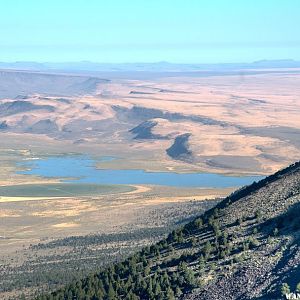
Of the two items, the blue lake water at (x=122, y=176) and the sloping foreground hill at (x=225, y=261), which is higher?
the sloping foreground hill at (x=225, y=261)

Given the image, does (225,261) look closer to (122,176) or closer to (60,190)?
(60,190)

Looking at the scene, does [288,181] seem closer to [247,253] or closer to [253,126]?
[247,253]

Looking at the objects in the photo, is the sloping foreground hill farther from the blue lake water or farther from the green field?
the blue lake water

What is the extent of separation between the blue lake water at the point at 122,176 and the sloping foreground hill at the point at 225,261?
76291 millimetres

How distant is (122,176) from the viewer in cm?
13388

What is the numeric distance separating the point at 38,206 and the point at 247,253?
67707 millimetres

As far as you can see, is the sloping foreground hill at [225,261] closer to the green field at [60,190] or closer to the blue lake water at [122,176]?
the green field at [60,190]

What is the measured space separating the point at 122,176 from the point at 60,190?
18.5m

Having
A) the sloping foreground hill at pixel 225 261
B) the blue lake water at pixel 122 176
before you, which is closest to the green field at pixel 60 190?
the blue lake water at pixel 122 176

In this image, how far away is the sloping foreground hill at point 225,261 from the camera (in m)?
35.2

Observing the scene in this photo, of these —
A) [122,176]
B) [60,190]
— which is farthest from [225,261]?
[122,176]

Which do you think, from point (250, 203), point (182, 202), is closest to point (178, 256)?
point (250, 203)

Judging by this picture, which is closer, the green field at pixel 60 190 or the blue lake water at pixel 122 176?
the green field at pixel 60 190

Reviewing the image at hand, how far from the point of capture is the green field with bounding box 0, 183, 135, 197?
374 feet
